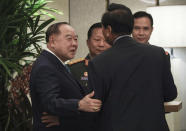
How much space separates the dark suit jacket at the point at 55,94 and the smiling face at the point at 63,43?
7cm

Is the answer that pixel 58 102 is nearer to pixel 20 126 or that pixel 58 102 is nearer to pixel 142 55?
pixel 142 55

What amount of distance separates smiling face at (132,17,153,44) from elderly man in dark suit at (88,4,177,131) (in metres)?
1.29

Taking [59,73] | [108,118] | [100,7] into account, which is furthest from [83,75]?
[100,7]

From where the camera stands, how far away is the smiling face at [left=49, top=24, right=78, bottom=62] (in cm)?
197

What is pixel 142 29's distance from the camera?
2947mm

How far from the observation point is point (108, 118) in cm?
162

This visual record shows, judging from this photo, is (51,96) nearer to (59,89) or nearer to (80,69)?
(59,89)

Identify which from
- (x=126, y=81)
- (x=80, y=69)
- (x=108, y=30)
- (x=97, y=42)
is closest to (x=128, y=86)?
(x=126, y=81)

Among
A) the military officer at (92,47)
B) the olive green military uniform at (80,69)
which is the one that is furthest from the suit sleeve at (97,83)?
the olive green military uniform at (80,69)

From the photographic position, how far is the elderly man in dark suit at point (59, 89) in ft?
5.48

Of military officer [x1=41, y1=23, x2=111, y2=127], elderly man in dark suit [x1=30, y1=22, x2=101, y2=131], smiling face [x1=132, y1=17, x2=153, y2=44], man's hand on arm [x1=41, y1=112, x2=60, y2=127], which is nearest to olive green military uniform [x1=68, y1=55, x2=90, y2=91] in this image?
military officer [x1=41, y1=23, x2=111, y2=127]

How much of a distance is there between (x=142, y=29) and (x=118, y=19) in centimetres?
135

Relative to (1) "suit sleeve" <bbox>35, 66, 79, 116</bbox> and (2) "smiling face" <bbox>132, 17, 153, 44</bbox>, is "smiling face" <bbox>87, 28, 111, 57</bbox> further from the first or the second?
(1) "suit sleeve" <bbox>35, 66, 79, 116</bbox>

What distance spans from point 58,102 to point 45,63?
24cm
